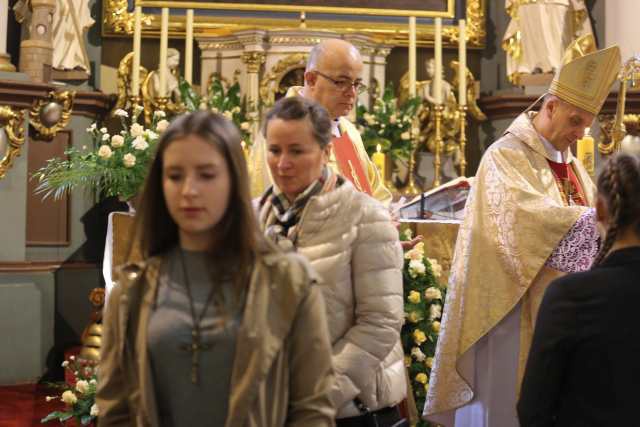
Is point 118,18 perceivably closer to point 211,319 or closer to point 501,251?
point 501,251

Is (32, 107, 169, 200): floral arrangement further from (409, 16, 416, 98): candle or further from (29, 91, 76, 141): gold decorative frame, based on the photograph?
(409, 16, 416, 98): candle

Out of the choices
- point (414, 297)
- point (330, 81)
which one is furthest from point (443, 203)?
point (330, 81)

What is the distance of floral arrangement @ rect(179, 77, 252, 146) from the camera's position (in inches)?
270

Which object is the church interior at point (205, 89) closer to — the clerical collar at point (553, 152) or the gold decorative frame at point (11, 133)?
the gold decorative frame at point (11, 133)

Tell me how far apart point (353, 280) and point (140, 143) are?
2662 millimetres

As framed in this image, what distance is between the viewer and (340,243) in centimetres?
269

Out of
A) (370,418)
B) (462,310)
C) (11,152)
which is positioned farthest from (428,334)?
(11,152)

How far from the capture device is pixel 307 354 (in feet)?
7.03

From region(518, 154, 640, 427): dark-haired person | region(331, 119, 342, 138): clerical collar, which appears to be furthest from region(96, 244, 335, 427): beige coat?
region(331, 119, 342, 138): clerical collar

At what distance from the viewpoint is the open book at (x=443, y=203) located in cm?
574

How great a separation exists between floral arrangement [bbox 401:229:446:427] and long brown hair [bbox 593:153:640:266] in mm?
2333

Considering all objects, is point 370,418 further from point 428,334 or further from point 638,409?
point 428,334

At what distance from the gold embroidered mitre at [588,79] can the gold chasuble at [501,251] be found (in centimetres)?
21

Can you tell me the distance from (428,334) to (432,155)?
3.00m
